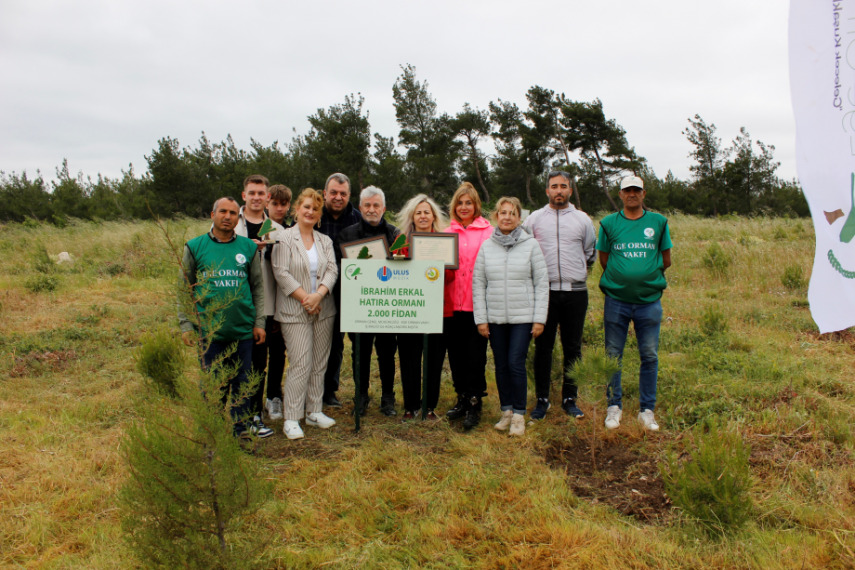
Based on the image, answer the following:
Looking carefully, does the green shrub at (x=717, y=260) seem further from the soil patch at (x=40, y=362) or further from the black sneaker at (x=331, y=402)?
the soil patch at (x=40, y=362)

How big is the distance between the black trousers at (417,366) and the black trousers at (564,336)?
3.08ft

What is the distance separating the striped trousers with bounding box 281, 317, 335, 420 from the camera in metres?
4.56

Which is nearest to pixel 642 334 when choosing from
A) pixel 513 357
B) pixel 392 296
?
pixel 513 357

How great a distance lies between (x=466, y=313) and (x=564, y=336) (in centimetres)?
93

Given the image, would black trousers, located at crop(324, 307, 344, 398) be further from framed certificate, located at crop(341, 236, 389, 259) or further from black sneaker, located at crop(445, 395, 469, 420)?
black sneaker, located at crop(445, 395, 469, 420)

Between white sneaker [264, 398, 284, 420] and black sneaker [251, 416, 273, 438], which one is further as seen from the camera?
white sneaker [264, 398, 284, 420]

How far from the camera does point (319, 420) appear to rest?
4789mm

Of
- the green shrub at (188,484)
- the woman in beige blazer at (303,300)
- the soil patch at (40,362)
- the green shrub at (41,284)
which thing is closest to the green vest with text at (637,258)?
the woman in beige blazer at (303,300)

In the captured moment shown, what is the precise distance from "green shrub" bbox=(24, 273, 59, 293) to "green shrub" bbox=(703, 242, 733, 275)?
45.3 ft

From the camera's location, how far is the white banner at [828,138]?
156 cm

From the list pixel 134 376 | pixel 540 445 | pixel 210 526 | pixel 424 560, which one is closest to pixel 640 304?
pixel 540 445

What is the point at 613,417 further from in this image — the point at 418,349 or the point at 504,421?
the point at 418,349

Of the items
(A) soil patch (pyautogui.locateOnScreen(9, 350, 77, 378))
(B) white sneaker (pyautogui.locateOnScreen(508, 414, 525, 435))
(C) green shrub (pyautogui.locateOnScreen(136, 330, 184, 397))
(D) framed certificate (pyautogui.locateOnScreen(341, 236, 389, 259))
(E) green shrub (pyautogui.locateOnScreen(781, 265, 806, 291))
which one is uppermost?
(D) framed certificate (pyautogui.locateOnScreen(341, 236, 389, 259))

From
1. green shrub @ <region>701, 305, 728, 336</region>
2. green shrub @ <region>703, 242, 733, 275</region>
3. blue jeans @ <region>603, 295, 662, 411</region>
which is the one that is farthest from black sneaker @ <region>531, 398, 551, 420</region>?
green shrub @ <region>703, 242, 733, 275</region>
